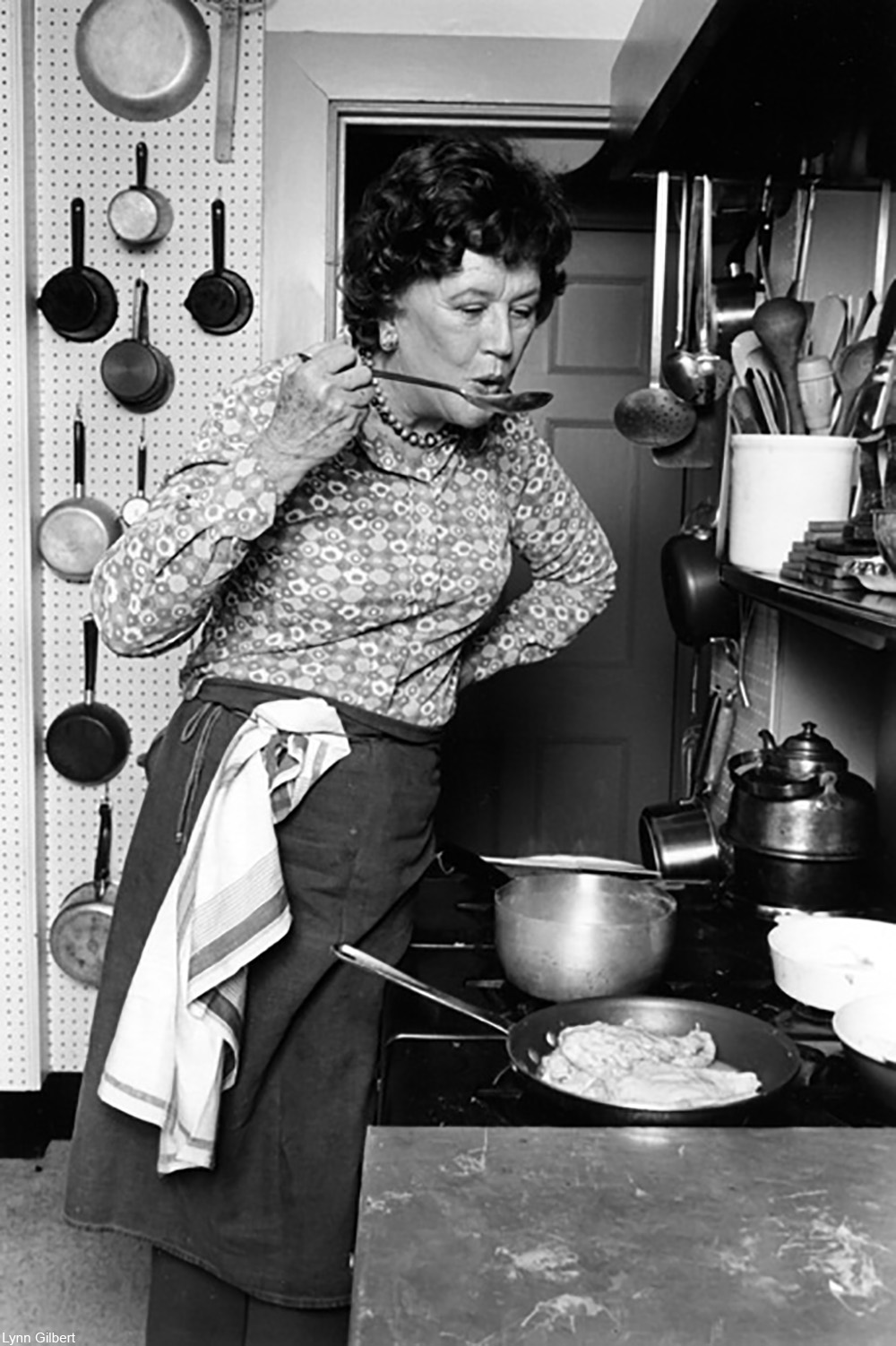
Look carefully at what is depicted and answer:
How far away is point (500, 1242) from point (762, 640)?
5.58 feet

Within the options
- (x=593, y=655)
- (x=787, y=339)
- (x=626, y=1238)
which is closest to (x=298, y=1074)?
(x=626, y=1238)

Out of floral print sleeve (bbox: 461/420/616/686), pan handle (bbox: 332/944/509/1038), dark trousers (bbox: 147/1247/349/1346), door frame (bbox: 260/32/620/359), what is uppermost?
door frame (bbox: 260/32/620/359)

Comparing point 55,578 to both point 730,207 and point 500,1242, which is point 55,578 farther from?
point 500,1242

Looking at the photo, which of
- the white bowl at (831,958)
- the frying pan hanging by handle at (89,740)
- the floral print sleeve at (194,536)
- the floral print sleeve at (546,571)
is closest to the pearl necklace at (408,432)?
the floral print sleeve at (194,536)

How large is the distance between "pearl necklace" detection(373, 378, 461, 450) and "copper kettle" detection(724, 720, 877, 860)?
64cm

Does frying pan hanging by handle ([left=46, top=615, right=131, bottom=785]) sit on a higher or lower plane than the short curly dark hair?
lower

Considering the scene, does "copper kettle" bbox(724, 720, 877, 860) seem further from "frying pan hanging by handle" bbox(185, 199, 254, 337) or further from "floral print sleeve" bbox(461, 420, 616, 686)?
"frying pan hanging by handle" bbox(185, 199, 254, 337)

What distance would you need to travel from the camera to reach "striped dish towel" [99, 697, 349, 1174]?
5.59ft

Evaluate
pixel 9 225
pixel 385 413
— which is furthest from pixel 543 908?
pixel 9 225

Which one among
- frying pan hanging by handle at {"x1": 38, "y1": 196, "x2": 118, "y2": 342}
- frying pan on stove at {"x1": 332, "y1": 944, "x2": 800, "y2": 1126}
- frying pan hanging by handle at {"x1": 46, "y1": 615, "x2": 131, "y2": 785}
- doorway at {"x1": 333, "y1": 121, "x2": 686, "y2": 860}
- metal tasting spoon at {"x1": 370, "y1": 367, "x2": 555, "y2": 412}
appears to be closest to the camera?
frying pan on stove at {"x1": 332, "y1": 944, "x2": 800, "y2": 1126}

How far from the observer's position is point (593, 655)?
3.94m

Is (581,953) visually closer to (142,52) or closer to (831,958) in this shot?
(831,958)

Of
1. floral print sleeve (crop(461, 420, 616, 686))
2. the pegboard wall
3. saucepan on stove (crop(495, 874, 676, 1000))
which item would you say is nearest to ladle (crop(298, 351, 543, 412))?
floral print sleeve (crop(461, 420, 616, 686))

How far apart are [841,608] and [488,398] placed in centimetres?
53
